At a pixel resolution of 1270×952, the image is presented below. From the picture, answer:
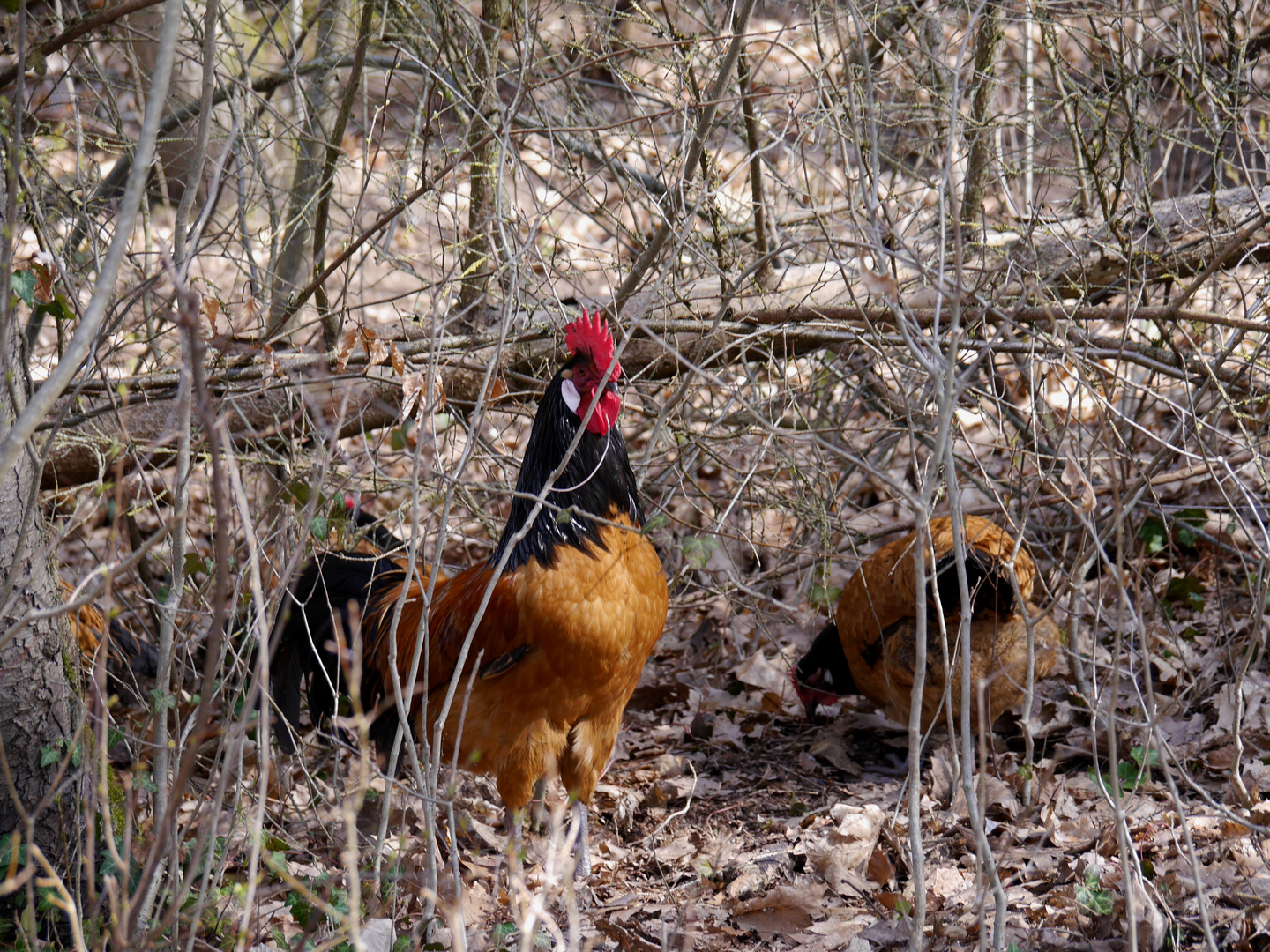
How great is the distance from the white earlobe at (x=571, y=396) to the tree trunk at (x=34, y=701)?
1.66 m

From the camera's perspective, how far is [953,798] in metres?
3.78

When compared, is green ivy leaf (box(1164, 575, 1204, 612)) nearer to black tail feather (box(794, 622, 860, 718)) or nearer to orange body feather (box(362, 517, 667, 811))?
black tail feather (box(794, 622, 860, 718))

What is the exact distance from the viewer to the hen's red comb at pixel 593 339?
3648 mm

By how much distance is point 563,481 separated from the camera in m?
3.83

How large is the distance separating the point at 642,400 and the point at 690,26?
309 centimetres

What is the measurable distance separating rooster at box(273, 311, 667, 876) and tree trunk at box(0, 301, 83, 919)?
773 millimetres

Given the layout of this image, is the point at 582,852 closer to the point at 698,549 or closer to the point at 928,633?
the point at 698,549

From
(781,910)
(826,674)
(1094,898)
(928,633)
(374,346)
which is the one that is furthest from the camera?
(826,674)

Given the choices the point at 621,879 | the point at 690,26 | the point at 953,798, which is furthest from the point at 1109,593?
the point at 690,26

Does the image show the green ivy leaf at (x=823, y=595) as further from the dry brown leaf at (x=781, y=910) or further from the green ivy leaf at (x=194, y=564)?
the green ivy leaf at (x=194, y=564)

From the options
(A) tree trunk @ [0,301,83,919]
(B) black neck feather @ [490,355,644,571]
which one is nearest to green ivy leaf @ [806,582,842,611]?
(B) black neck feather @ [490,355,644,571]

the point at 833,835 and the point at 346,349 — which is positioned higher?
the point at 346,349

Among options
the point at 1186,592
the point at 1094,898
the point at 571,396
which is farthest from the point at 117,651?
the point at 1186,592

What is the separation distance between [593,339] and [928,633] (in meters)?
2.06
